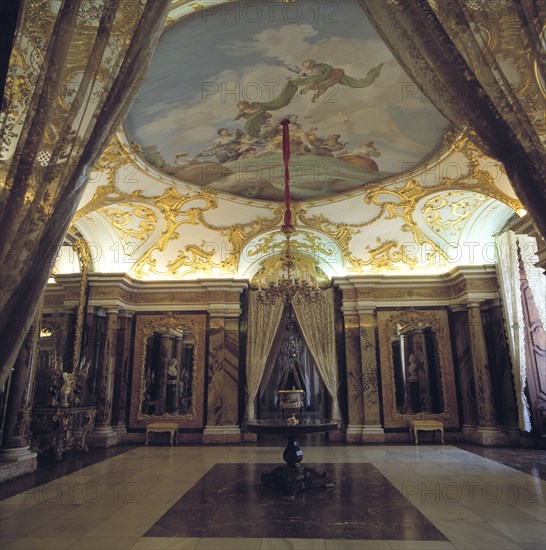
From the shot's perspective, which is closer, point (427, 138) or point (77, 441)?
point (427, 138)

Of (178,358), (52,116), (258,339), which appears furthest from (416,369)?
(52,116)

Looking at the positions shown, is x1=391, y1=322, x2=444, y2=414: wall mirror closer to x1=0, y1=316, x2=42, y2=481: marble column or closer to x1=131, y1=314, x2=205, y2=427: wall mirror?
x1=131, y1=314, x2=205, y2=427: wall mirror

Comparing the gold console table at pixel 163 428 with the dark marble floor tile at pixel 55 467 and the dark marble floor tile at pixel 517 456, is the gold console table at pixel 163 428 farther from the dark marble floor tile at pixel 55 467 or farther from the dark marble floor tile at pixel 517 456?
the dark marble floor tile at pixel 517 456

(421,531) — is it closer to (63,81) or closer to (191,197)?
(63,81)

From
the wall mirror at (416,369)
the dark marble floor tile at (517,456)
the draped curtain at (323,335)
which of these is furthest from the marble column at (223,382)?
the dark marble floor tile at (517,456)

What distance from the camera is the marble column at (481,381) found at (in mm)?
8492

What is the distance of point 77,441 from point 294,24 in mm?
7607

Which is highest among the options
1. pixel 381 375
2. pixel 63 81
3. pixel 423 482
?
pixel 63 81

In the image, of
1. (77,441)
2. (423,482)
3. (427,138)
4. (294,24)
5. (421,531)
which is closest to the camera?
(421,531)

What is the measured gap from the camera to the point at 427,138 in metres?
6.80

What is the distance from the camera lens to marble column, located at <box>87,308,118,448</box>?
341 inches

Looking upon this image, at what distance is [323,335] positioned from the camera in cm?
989

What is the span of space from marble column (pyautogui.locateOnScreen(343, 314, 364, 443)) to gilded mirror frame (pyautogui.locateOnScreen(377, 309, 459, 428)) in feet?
1.63

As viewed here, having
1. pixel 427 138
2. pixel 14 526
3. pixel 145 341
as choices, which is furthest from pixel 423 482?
pixel 145 341
